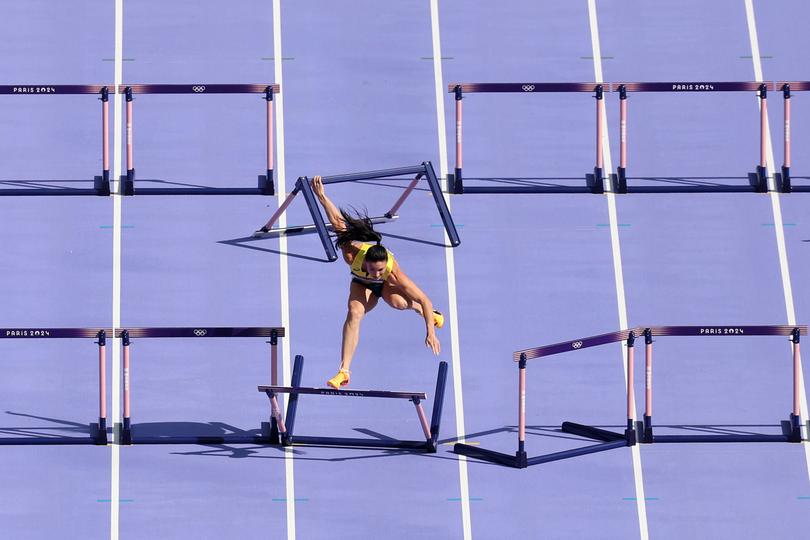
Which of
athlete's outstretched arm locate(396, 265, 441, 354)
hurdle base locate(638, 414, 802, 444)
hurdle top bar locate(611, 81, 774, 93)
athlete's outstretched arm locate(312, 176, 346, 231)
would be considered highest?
hurdle top bar locate(611, 81, 774, 93)

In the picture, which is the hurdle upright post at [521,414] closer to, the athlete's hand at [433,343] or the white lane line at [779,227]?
the athlete's hand at [433,343]

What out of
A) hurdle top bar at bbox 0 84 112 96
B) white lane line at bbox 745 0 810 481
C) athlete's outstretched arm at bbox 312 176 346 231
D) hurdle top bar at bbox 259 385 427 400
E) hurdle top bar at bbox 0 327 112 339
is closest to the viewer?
hurdle top bar at bbox 259 385 427 400

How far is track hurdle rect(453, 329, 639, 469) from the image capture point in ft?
71.9

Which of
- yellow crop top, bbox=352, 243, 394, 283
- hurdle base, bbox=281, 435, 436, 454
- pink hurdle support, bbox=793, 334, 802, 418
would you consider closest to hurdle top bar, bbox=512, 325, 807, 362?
pink hurdle support, bbox=793, 334, 802, 418

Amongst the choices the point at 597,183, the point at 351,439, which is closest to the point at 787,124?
the point at 597,183

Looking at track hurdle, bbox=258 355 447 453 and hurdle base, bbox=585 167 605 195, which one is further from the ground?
hurdle base, bbox=585 167 605 195

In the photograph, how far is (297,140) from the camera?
85.5ft

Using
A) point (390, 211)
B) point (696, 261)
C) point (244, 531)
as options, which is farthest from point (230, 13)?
point (244, 531)

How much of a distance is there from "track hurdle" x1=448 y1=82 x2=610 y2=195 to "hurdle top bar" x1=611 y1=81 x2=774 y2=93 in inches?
13.0

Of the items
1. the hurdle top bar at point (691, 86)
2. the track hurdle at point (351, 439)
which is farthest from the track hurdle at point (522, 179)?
the track hurdle at point (351, 439)

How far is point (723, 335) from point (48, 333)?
611 centimetres

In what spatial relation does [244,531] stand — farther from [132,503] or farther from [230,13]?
[230,13]

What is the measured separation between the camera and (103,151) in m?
25.3

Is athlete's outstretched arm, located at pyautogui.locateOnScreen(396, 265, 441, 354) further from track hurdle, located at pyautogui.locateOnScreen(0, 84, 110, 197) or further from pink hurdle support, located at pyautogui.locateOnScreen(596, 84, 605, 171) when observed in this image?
track hurdle, located at pyautogui.locateOnScreen(0, 84, 110, 197)
